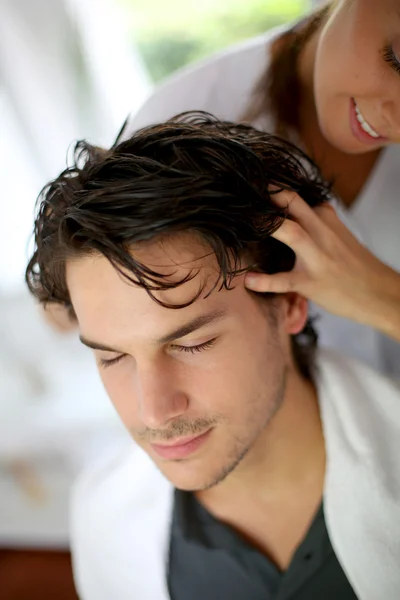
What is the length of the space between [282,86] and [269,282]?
1.59ft

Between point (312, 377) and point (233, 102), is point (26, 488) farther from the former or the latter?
point (233, 102)

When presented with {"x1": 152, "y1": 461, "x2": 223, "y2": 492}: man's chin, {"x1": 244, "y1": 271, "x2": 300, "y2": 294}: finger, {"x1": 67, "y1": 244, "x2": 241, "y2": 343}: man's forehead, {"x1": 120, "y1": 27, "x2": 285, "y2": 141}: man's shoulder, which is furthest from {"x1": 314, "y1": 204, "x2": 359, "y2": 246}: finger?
{"x1": 152, "y1": 461, "x2": 223, "y2": 492}: man's chin

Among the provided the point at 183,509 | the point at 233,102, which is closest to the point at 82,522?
the point at 183,509

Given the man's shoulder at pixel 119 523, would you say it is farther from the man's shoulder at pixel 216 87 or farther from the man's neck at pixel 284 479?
the man's shoulder at pixel 216 87

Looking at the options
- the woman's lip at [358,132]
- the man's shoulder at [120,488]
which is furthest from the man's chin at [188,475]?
the woman's lip at [358,132]

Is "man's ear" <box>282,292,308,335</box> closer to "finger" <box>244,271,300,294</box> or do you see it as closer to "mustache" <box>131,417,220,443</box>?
"finger" <box>244,271,300,294</box>

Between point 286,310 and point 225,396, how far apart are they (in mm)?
214

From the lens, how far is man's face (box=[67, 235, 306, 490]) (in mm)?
791

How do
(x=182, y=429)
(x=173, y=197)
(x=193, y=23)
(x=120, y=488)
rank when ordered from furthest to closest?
(x=193, y=23) < (x=120, y=488) < (x=182, y=429) < (x=173, y=197)

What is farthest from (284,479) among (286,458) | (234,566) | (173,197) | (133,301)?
(173,197)

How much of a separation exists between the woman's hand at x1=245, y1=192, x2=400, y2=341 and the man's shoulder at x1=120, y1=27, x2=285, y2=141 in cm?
37

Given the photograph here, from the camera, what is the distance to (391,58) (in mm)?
864

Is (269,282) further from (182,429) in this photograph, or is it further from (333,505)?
(333,505)

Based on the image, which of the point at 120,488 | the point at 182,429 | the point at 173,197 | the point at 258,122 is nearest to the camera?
the point at 173,197
